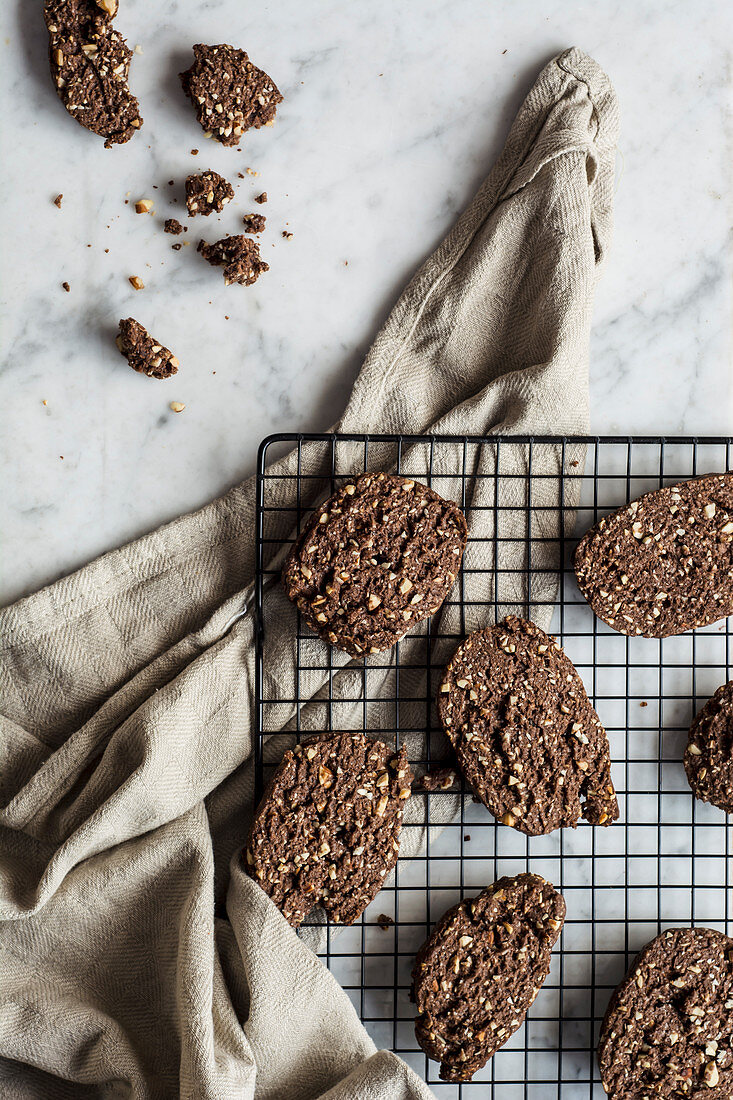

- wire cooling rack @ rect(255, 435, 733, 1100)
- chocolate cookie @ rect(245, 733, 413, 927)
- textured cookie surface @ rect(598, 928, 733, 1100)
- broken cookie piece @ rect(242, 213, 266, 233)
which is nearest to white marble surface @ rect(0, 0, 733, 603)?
broken cookie piece @ rect(242, 213, 266, 233)

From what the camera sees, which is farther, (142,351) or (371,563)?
(142,351)

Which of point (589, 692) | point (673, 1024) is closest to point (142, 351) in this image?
point (589, 692)

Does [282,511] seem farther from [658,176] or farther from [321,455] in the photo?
[658,176]

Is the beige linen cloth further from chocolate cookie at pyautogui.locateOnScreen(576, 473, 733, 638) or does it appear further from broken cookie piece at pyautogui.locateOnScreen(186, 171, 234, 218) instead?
broken cookie piece at pyautogui.locateOnScreen(186, 171, 234, 218)

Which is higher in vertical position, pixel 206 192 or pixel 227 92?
pixel 227 92

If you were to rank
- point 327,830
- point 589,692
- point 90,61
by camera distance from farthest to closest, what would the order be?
point 589,692
point 90,61
point 327,830

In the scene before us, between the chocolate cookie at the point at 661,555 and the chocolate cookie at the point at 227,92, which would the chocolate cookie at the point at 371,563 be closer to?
the chocolate cookie at the point at 661,555

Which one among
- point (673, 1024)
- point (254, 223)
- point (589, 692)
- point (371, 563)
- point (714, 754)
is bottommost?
point (673, 1024)

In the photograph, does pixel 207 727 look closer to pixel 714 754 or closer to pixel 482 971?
pixel 482 971
